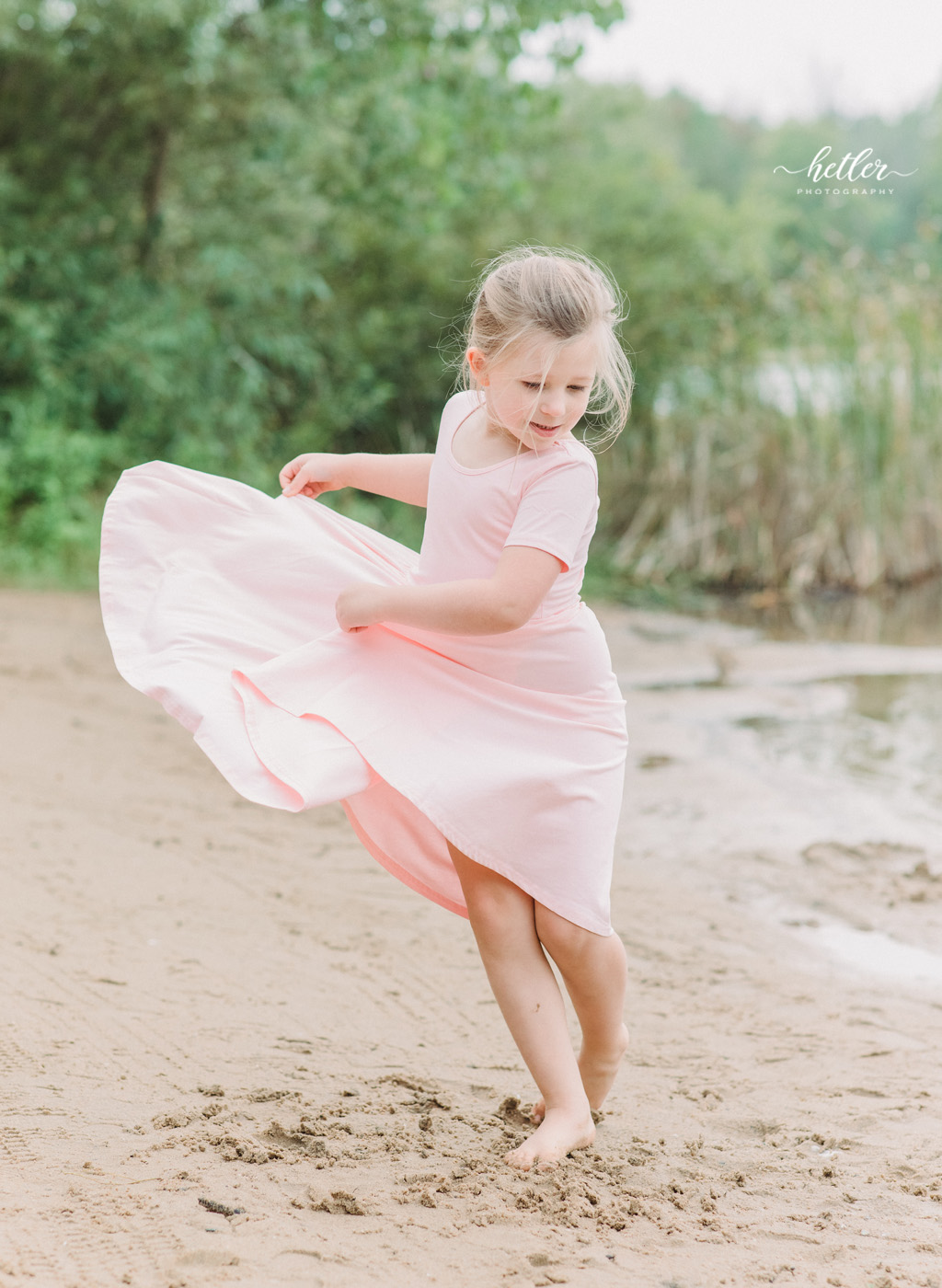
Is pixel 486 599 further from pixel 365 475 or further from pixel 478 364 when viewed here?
pixel 365 475

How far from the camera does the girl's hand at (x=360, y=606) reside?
2.26 m

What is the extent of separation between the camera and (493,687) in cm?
234

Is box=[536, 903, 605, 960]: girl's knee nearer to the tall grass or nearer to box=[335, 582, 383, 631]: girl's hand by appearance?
box=[335, 582, 383, 631]: girl's hand

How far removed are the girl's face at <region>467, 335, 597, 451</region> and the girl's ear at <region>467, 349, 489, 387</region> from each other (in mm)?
16

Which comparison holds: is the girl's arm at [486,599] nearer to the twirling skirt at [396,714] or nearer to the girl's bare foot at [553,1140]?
the twirling skirt at [396,714]

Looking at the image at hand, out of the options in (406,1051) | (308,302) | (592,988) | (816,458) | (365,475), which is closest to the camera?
(592,988)

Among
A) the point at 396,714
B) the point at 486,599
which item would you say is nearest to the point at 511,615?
the point at 486,599

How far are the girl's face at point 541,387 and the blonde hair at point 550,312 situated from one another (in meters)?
0.01

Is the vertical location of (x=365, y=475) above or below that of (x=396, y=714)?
above

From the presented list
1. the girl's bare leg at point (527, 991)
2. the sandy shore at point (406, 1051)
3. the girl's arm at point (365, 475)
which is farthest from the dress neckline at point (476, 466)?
the sandy shore at point (406, 1051)

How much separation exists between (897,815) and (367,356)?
1012cm

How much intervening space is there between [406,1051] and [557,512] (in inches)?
53.6

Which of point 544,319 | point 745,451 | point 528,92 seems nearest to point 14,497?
point 528,92

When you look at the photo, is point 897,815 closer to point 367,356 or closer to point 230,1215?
point 230,1215
